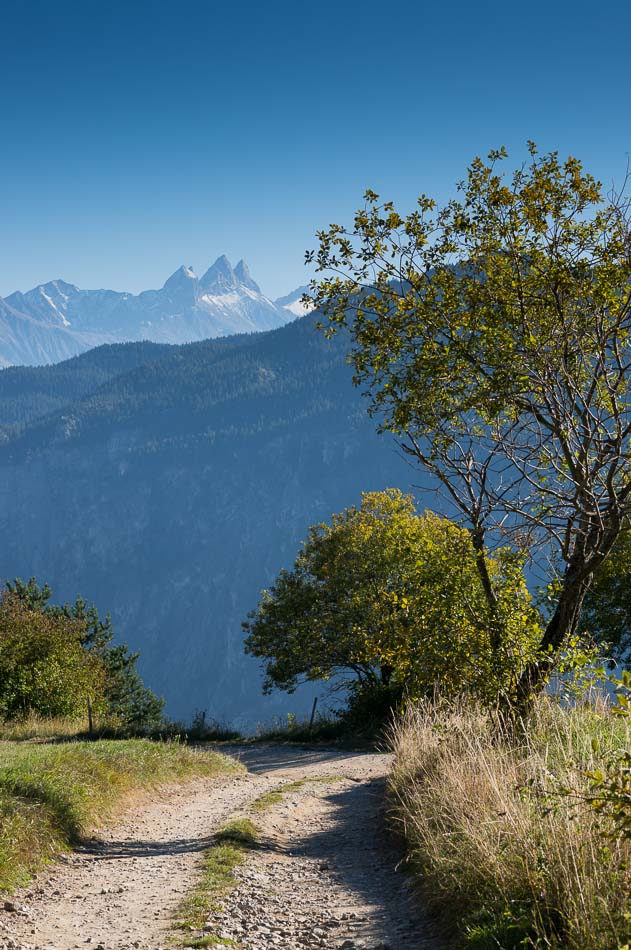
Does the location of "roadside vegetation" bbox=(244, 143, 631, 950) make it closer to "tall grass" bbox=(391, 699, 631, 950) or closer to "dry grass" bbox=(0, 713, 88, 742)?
"tall grass" bbox=(391, 699, 631, 950)

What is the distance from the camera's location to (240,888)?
7910 mm

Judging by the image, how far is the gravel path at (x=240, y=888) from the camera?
651 cm

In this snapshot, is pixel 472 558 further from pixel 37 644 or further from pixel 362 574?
pixel 37 644

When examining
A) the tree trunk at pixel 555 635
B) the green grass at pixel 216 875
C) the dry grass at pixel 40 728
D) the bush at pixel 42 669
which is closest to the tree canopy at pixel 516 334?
the tree trunk at pixel 555 635


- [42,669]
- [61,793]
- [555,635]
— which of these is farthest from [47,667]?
[555,635]

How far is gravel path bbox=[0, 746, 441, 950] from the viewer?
21.4 ft

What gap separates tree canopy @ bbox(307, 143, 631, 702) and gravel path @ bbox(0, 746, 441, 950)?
358 cm

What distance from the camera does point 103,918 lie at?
700cm

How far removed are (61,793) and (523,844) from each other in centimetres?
683

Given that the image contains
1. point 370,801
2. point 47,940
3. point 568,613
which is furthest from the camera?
point 370,801

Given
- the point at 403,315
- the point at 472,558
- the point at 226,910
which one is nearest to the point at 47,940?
the point at 226,910

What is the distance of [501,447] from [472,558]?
5.70ft

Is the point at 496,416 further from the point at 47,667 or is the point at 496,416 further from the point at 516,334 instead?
the point at 47,667

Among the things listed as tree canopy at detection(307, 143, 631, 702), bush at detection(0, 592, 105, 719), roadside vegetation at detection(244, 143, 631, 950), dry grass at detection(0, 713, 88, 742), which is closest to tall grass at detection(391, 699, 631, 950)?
roadside vegetation at detection(244, 143, 631, 950)
